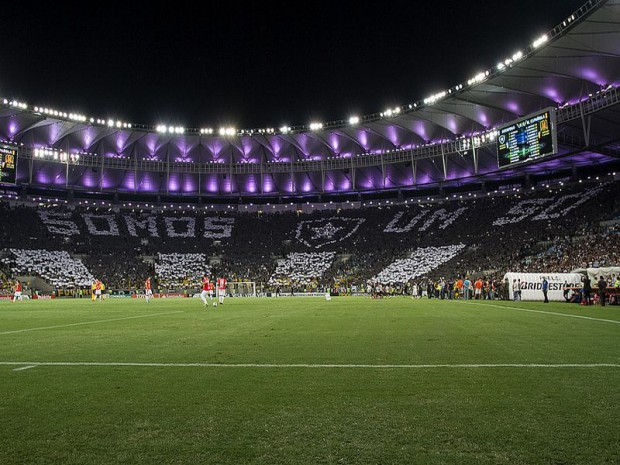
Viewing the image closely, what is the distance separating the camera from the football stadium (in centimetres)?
367

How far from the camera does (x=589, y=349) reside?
7.71m

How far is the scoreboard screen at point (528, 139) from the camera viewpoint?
34906 mm

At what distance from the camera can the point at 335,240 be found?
2660 inches

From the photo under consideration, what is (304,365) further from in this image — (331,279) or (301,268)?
(301,268)

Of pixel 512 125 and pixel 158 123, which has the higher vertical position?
pixel 158 123

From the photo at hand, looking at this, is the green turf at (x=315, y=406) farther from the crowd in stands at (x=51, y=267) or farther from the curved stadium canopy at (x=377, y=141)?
the crowd in stands at (x=51, y=267)

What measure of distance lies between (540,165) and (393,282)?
79.2 feet

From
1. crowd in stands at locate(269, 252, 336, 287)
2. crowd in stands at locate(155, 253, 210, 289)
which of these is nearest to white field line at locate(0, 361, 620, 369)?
crowd in stands at locate(155, 253, 210, 289)

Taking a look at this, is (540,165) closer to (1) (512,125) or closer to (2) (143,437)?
(1) (512,125)

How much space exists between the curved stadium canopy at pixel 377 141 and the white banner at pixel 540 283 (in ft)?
51.8

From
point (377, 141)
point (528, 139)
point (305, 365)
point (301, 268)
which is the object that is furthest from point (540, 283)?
point (377, 141)

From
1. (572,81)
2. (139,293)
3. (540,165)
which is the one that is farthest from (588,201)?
(139,293)

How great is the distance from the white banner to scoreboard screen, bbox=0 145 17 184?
4552 centimetres

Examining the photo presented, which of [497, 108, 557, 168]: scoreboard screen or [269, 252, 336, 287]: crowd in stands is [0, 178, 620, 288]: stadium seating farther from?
[497, 108, 557, 168]: scoreboard screen
